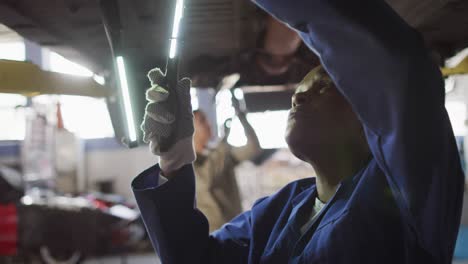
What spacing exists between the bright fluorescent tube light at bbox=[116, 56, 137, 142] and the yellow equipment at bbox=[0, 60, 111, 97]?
12.7 inches

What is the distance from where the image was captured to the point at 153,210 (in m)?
1.09

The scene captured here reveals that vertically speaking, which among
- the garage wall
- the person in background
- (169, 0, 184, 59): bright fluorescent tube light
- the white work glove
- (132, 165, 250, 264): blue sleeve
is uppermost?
(169, 0, 184, 59): bright fluorescent tube light

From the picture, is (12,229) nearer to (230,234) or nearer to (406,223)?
(230,234)

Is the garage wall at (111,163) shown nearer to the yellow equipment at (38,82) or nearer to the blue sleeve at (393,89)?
the yellow equipment at (38,82)

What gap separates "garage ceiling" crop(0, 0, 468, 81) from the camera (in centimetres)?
114

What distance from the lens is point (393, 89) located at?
0.72 meters

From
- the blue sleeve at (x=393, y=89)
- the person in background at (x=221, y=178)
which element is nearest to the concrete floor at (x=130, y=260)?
the person in background at (x=221, y=178)

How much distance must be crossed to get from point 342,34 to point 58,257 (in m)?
5.20

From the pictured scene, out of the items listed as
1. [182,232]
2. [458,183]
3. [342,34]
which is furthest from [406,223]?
[182,232]

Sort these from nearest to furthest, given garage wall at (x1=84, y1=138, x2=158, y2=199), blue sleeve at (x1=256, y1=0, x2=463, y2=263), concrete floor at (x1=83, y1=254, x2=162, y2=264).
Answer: blue sleeve at (x1=256, y1=0, x2=463, y2=263) < concrete floor at (x1=83, y1=254, x2=162, y2=264) < garage wall at (x1=84, y1=138, x2=158, y2=199)

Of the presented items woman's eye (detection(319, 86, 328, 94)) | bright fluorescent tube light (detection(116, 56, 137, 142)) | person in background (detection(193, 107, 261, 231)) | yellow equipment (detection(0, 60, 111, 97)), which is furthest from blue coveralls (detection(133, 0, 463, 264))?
person in background (detection(193, 107, 261, 231))

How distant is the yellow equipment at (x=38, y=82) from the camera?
4.05ft

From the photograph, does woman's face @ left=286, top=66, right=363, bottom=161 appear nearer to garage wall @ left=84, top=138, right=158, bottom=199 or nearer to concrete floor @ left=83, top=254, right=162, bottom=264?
concrete floor @ left=83, top=254, right=162, bottom=264

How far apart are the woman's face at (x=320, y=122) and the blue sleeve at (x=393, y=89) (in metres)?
0.23
